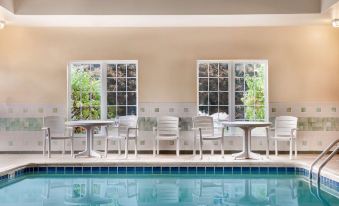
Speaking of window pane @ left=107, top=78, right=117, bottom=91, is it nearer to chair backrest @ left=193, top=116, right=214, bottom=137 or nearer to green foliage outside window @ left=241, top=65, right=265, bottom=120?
chair backrest @ left=193, top=116, right=214, bottom=137

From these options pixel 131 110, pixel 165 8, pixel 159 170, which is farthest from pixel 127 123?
pixel 165 8

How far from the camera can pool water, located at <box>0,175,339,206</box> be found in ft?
16.2

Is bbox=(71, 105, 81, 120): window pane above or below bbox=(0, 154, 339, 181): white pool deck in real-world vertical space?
above

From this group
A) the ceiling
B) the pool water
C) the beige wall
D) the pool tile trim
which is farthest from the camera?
the beige wall

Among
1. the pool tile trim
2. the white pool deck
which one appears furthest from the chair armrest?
the pool tile trim

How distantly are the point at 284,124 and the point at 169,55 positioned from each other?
278 centimetres

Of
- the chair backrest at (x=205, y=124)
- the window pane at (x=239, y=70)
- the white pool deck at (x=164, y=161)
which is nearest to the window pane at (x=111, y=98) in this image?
the white pool deck at (x=164, y=161)

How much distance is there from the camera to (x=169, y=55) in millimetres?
8344

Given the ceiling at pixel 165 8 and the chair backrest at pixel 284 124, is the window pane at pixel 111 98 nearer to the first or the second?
the ceiling at pixel 165 8

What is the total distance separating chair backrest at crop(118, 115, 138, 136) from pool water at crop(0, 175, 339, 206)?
1.17 m

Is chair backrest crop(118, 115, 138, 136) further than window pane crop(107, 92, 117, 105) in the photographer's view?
No

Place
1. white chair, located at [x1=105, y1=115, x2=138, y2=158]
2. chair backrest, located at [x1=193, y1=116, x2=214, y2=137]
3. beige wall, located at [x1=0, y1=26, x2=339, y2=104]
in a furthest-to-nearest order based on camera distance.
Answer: beige wall, located at [x1=0, y1=26, x2=339, y2=104] < chair backrest, located at [x1=193, y1=116, x2=214, y2=137] < white chair, located at [x1=105, y1=115, x2=138, y2=158]

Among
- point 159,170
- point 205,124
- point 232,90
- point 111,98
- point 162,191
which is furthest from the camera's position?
point 111,98

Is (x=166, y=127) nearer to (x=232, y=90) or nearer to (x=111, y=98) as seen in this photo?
(x=111, y=98)
